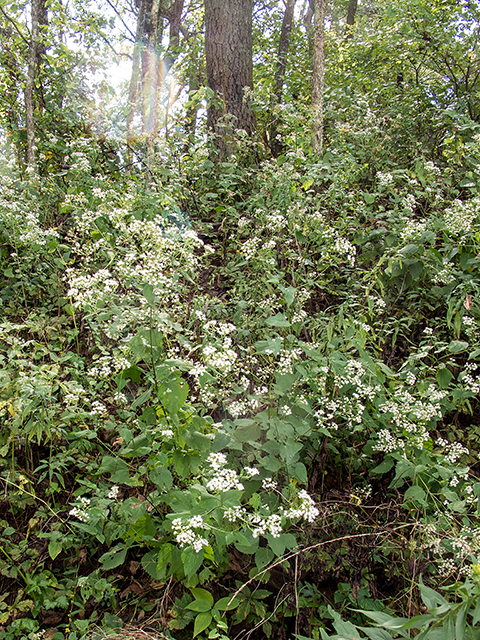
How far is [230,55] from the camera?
6.39 m

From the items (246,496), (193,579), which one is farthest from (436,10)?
(193,579)

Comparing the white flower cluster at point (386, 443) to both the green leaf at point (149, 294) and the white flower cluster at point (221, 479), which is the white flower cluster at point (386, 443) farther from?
the green leaf at point (149, 294)

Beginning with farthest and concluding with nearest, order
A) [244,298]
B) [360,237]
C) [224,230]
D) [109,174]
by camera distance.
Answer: [109,174] < [224,230] < [360,237] < [244,298]

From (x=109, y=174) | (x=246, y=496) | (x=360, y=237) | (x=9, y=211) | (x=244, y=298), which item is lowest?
(x=246, y=496)

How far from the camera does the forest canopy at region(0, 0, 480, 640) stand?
2141mm

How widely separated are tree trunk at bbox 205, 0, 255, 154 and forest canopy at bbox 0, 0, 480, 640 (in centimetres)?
96

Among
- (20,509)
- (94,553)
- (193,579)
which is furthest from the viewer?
(20,509)

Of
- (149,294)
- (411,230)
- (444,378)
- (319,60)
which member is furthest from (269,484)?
(319,60)

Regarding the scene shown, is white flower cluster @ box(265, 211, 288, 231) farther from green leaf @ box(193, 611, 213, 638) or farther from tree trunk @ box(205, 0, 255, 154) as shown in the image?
tree trunk @ box(205, 0, 255, 154)

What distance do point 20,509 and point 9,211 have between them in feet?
9.38

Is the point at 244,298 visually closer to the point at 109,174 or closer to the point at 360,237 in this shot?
the point at 360,237

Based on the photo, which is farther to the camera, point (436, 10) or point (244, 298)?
point (436, 10)

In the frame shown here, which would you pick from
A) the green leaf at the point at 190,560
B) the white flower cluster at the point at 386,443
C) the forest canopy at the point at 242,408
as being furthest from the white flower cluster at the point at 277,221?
the green leaf at the point at 190,560

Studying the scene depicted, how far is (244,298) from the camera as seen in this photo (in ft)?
12.1
